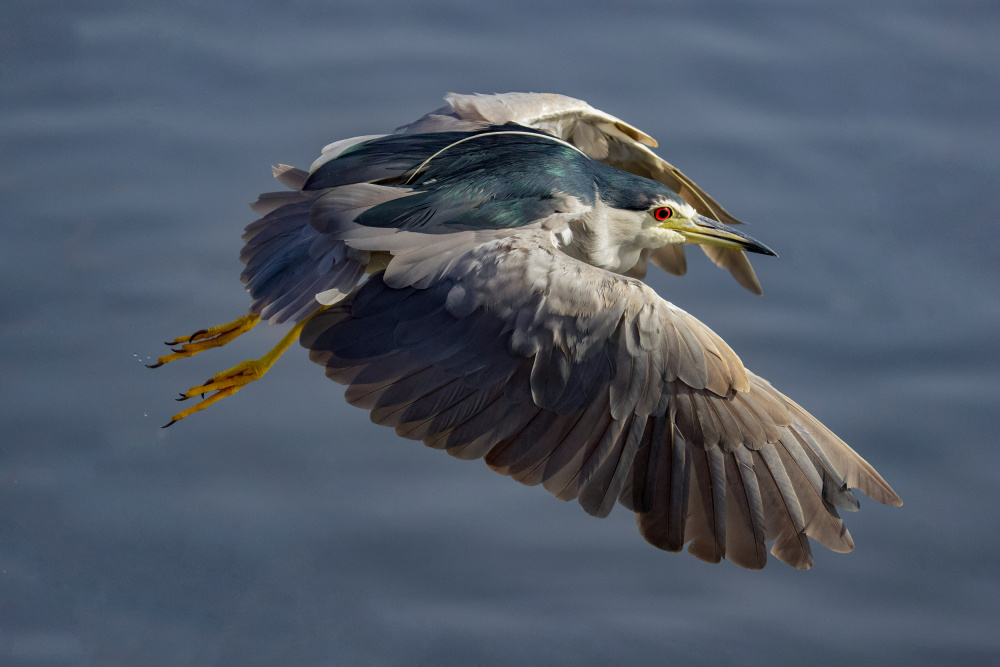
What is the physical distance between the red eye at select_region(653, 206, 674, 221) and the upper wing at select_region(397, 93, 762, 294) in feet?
1.93

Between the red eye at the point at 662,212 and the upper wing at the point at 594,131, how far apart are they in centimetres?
59

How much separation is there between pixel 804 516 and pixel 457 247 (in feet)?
4.52

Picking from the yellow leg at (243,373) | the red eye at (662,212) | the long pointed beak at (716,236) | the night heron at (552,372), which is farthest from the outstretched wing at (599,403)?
the long pointed beak at (716,236)

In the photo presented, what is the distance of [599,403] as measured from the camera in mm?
3514

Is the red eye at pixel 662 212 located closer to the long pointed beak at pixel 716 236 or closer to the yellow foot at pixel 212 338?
the long pointed beak at pixel 716 236

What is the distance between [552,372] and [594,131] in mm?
1540

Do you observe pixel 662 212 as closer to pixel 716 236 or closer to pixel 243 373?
pixel 716 236

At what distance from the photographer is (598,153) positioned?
476 centimetres

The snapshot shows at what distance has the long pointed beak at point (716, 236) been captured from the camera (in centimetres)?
421

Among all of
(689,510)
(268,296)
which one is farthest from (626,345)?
(268,296)

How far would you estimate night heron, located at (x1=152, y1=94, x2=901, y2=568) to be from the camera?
3475 millimetres

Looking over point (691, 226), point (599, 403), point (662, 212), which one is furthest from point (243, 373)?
point (691, 226)

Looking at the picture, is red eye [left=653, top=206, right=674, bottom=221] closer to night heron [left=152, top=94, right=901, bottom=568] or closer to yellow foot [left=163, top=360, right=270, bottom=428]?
night heron [left=152, top=94, right=901, bottom=568]

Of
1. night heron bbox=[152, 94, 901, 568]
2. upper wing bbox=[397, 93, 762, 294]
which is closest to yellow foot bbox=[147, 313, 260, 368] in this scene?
night heron bbox=[152, 94, 901, 568]
